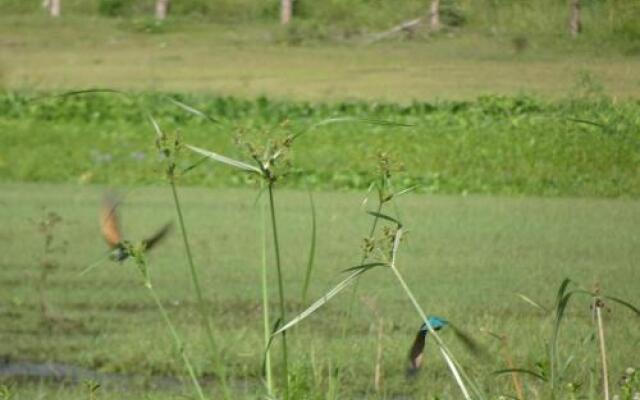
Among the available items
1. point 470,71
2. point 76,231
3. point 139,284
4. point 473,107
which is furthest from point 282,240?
point 473,107

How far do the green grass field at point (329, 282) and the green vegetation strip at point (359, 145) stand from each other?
40cm

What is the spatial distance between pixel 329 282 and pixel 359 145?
3.41 metres

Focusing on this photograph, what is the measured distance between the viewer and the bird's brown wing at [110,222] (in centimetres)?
185

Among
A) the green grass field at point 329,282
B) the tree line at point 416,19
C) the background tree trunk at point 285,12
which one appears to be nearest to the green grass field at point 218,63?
the tree line at point 416,19

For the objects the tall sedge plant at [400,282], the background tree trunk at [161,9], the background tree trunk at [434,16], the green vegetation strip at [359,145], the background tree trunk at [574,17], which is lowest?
the green vegetation strip at [359,145]

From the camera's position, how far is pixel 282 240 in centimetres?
544

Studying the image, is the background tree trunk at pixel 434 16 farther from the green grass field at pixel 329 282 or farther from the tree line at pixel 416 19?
the green grass field at pixel 329 282

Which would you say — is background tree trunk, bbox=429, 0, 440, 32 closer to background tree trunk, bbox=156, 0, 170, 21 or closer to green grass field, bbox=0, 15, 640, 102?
green grass field, bbox=0, 15, 640, 102

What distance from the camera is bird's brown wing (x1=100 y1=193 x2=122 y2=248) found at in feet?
6.06

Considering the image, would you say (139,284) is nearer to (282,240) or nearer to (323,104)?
(282,240)

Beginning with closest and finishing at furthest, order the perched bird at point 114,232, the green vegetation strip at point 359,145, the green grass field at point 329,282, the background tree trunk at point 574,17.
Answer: the perched bird at point 114,232 → the green grass field at point 329,282 → the background tree trunk at point 574,17 → the green vegetation strip at point 359,145

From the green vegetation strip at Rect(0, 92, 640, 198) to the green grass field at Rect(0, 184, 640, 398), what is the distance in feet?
1.30

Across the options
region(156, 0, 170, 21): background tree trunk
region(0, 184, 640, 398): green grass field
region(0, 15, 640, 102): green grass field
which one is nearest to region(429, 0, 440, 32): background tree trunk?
region(0, 15, 640, 102): green grass field

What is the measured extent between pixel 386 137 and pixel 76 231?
2.61 metres
